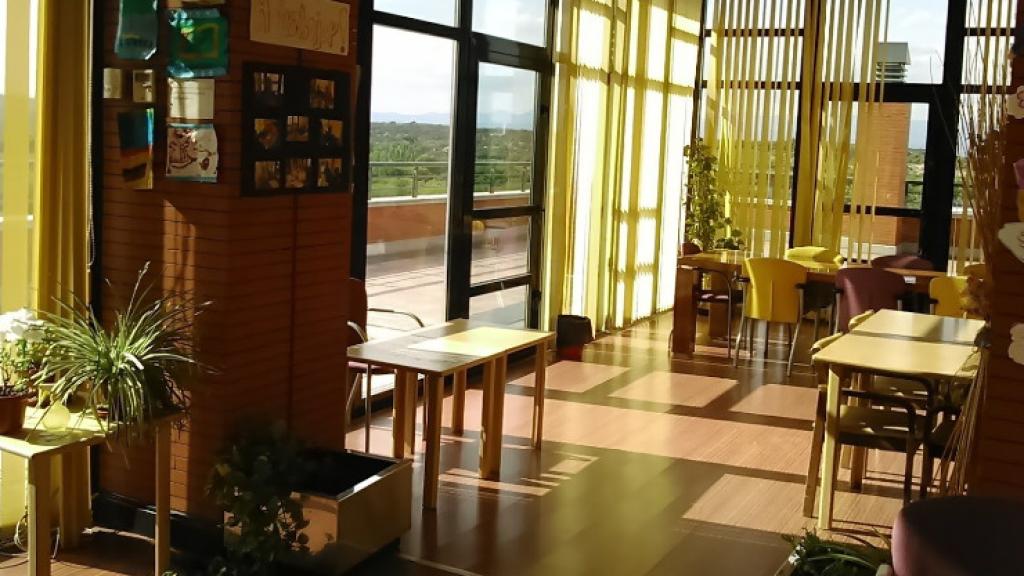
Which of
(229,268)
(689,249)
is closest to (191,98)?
(229,268)

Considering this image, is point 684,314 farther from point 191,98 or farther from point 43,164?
point 43,164

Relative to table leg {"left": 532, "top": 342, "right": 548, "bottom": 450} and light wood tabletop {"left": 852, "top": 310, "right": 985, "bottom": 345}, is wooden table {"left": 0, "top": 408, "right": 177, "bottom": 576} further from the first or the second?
light wood tabletop {"left": 852, "top": 310, "right": 985, "bottom": 345}

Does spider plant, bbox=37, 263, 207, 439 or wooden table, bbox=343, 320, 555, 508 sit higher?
spider plant, bbox=37, 263, 207, 439

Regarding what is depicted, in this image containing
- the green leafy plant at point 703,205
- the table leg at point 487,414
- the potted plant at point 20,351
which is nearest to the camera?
the potted plant at point 20,351

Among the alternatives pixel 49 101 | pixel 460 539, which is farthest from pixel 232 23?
pixel 460 539

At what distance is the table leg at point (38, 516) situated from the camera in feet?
11.3

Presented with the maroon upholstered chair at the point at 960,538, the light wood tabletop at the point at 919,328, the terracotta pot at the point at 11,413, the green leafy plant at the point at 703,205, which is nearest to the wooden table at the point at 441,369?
the terracotta pot at the point at 11,413

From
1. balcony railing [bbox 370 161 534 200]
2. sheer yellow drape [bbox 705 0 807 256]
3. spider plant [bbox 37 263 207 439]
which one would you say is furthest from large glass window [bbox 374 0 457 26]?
sheer yellow drape [bbox 705 0 807 256]

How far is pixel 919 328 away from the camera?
6.03 metres

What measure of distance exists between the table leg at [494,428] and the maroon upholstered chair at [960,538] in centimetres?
318

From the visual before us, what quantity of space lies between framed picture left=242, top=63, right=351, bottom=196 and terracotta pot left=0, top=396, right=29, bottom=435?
1121mm

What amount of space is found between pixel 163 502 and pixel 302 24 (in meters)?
1.93

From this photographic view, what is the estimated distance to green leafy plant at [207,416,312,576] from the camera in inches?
158

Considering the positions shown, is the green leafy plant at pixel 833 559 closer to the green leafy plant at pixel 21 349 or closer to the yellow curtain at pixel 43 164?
the green leafy plant at pixel 21 349
